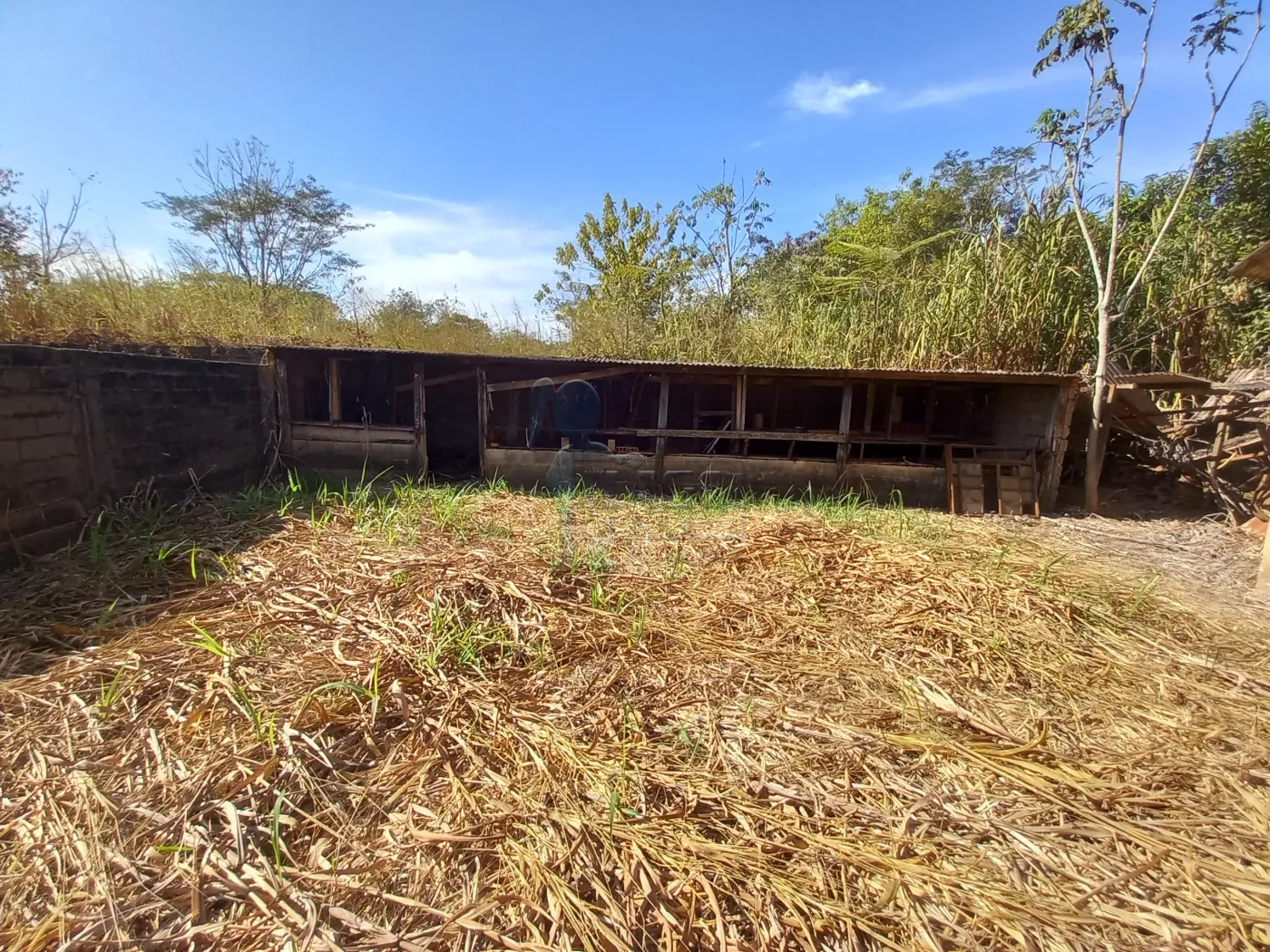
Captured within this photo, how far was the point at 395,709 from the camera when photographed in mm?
2566

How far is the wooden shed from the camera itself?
7.05m

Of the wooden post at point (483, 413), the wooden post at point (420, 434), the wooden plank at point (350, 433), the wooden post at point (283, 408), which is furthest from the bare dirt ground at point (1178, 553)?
the wooden post at point (283, 408)

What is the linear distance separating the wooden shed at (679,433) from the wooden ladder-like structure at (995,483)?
16mm

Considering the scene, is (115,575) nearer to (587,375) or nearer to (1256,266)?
(587,375)

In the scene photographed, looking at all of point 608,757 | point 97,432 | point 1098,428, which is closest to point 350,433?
point 97,432

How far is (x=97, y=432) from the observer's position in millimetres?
4551

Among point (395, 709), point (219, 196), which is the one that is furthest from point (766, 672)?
point (219, 196)

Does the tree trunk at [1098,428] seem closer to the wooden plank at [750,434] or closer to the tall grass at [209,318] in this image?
the wooden plank at [750,434]

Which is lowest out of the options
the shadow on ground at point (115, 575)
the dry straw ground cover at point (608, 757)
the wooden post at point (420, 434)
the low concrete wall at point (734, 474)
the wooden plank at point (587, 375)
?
the dry straw ground cover at point (608, 757)

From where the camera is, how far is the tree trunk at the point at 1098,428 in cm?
707

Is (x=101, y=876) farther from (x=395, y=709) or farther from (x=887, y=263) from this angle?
(x=887, y=263)

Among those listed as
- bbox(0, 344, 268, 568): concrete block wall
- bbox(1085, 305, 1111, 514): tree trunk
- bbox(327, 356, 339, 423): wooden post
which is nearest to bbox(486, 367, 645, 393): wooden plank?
bbox(327, 356, 339, 423): wooden post

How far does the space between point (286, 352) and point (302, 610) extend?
16.7 feet

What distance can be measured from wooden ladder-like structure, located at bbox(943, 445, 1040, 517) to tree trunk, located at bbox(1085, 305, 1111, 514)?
2.37ft
